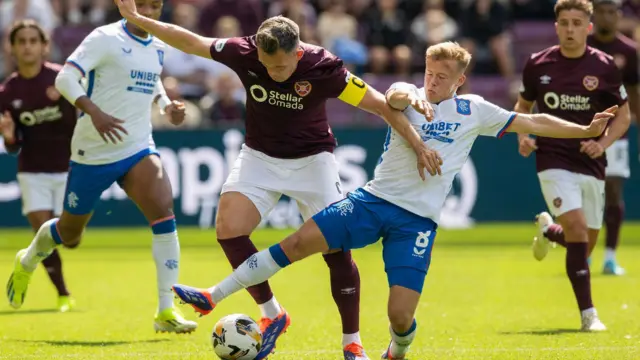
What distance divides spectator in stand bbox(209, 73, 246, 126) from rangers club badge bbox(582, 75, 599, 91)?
998cm

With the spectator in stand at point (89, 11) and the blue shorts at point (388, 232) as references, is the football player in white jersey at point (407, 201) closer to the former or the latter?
the blue shorts at point (388, 232)

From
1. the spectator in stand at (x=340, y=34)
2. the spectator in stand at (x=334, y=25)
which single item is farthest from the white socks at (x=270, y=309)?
the spectator in stand at (x=334, y=25)

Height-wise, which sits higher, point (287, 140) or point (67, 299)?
point (287, 140)

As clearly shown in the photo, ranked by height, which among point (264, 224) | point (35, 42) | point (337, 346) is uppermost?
point (35, 42)

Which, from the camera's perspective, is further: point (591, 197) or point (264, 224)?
point (264, 224)

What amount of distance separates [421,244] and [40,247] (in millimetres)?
3886

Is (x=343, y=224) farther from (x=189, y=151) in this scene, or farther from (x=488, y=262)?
(x=189, y=151)

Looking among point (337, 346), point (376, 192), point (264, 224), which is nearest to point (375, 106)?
point (376, 192)

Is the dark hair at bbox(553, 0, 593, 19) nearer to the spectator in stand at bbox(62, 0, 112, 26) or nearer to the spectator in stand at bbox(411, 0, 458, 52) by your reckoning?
the spectator in stand at bbox(411, 0, 458, 52)

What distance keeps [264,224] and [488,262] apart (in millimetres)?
4263

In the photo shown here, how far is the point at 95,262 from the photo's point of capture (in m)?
15.8

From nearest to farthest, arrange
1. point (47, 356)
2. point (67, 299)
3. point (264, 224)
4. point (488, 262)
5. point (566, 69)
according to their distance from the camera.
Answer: point (47, 356) < point (566, 69) < point (67, 299) < point (488, 262) < point (264, 224)

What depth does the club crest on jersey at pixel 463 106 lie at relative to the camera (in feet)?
25.9

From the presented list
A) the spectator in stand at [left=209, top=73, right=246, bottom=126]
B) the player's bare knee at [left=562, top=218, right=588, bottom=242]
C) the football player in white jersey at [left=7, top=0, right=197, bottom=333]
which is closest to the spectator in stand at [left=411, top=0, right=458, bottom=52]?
the spectator in stand at [left=209, top=73, right=246, bottom=126]
